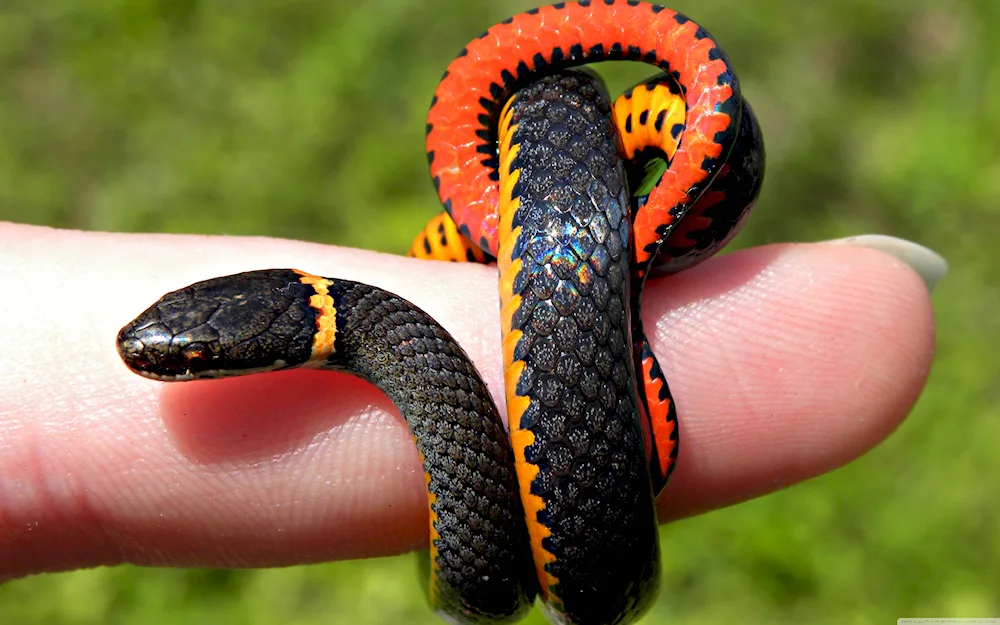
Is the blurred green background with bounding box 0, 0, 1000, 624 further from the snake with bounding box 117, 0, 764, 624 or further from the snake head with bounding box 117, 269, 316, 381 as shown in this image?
the snake head with bounding box 117, 269, 316, 381

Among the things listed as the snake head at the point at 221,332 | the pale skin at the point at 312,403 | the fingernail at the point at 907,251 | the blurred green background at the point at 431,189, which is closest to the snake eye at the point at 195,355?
the snake head at the point at 221,332

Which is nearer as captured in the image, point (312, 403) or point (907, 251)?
point (312, 403)

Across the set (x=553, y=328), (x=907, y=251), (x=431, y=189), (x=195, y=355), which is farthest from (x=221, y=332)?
(x=431, y=189)

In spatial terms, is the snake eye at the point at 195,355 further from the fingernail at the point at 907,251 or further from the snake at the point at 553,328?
the fingernail at the point at 907,251

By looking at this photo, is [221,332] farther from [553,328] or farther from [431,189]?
[431,189]

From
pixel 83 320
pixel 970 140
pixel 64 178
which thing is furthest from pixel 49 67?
pixel 970 140

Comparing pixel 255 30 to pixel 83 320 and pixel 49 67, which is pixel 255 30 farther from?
pixel 83 320
